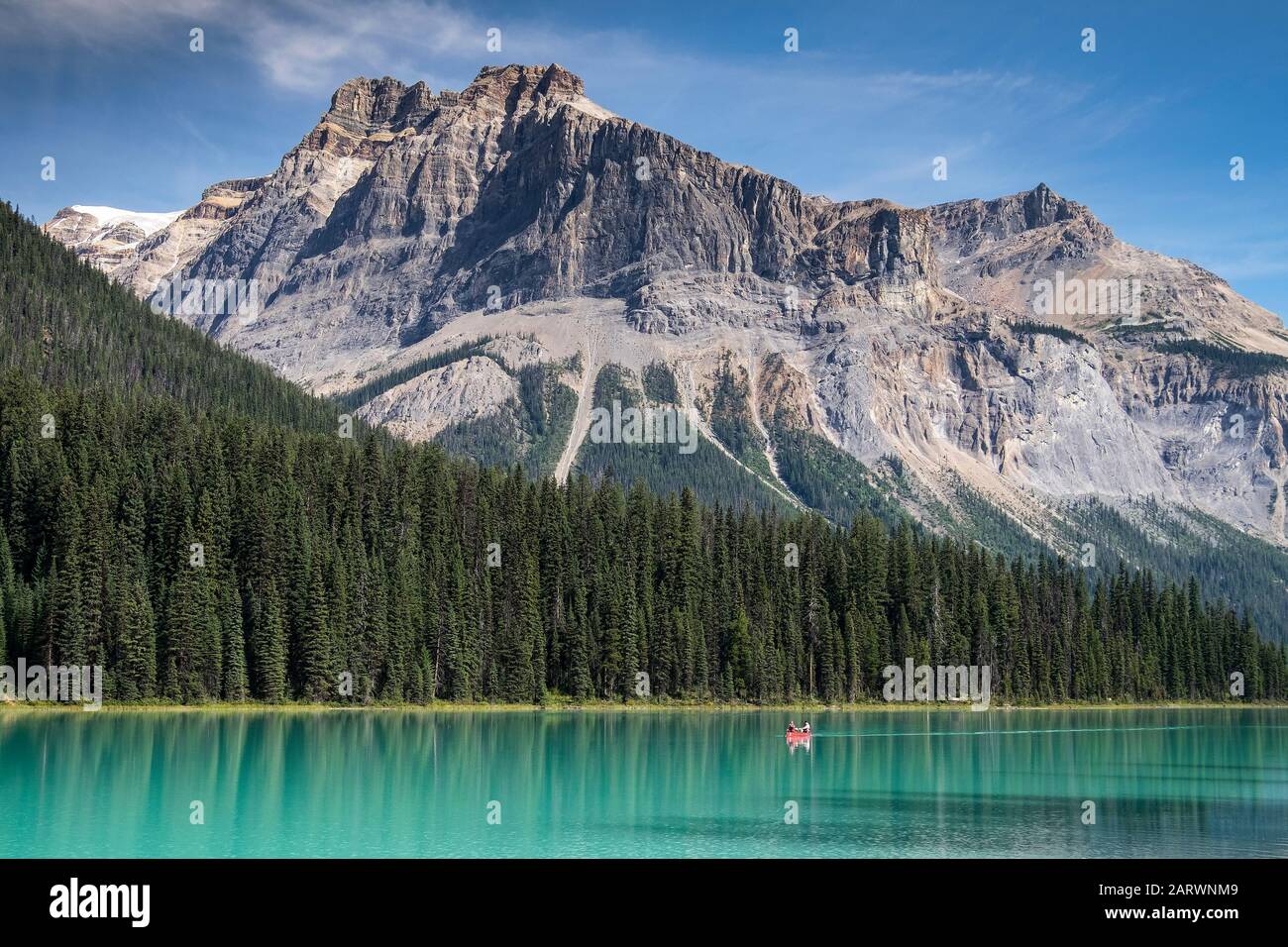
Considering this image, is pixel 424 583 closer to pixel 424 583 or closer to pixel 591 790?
pixel 424 583

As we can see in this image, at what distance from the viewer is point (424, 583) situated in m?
126

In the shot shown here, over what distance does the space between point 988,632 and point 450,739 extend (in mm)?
89769

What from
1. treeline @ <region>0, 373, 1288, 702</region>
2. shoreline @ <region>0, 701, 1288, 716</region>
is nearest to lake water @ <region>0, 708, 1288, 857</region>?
shoreline @ <region>0, 701, 1288, 716</region>

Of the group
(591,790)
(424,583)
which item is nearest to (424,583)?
(424,583)

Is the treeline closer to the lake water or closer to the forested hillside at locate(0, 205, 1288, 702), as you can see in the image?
the forested hillside at locate(0, 205, 1288, 702)

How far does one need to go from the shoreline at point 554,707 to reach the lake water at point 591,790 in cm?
233

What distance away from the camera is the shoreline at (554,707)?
10025 cm

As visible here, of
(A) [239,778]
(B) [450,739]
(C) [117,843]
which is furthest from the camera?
(B) [450,739]

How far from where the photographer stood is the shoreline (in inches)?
3947

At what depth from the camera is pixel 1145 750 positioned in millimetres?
97688

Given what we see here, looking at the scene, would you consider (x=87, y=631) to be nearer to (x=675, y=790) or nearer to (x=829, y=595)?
(x=675, y=790)

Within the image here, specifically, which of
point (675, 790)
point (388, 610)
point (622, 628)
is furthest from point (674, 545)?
point (675, 790)

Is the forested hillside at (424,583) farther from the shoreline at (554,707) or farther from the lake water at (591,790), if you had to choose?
the lake water at (591,790)

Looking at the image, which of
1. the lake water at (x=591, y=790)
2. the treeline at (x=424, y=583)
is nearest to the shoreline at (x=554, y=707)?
the treeline at (x=424, y=583)
